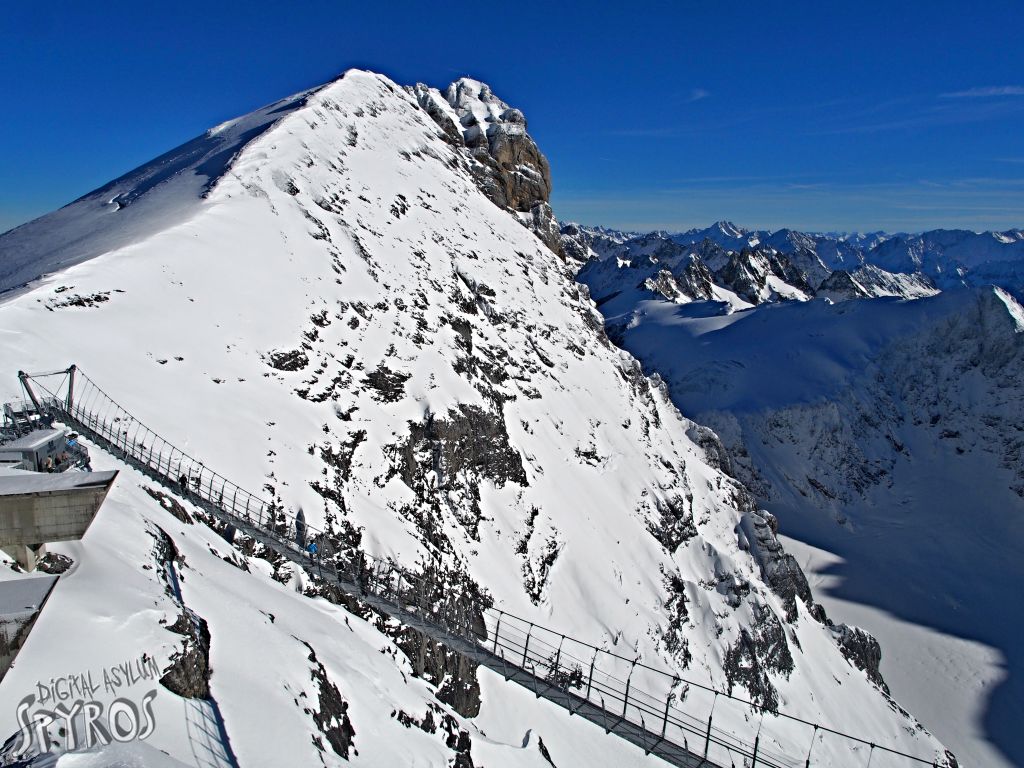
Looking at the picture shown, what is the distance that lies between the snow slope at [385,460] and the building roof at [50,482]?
1474 millimetres

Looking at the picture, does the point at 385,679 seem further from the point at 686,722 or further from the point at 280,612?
the point at 686,722

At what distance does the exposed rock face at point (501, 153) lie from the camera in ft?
296

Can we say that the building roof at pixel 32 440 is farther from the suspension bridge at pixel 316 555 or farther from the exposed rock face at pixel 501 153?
the exposed rock face at pixel 501 153

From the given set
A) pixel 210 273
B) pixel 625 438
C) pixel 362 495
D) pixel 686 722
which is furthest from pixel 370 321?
pixel 686 722

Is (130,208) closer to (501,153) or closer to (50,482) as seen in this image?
(50,482)

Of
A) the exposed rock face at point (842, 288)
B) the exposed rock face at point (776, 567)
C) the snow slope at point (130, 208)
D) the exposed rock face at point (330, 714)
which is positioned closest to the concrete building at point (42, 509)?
the exposed rock face at point (330, 714)

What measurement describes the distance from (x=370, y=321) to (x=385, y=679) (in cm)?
2847

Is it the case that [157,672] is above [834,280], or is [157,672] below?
below

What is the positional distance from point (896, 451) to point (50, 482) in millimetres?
122537

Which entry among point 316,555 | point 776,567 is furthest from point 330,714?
point 776,567

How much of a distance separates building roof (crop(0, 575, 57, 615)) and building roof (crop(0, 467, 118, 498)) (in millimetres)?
1519

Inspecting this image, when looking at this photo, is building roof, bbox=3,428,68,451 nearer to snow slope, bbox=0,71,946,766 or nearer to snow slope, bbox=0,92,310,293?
snow slope, bbox=0,71,946,766

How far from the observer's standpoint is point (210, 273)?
1444 inches

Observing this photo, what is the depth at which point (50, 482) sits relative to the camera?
38.1 ft
